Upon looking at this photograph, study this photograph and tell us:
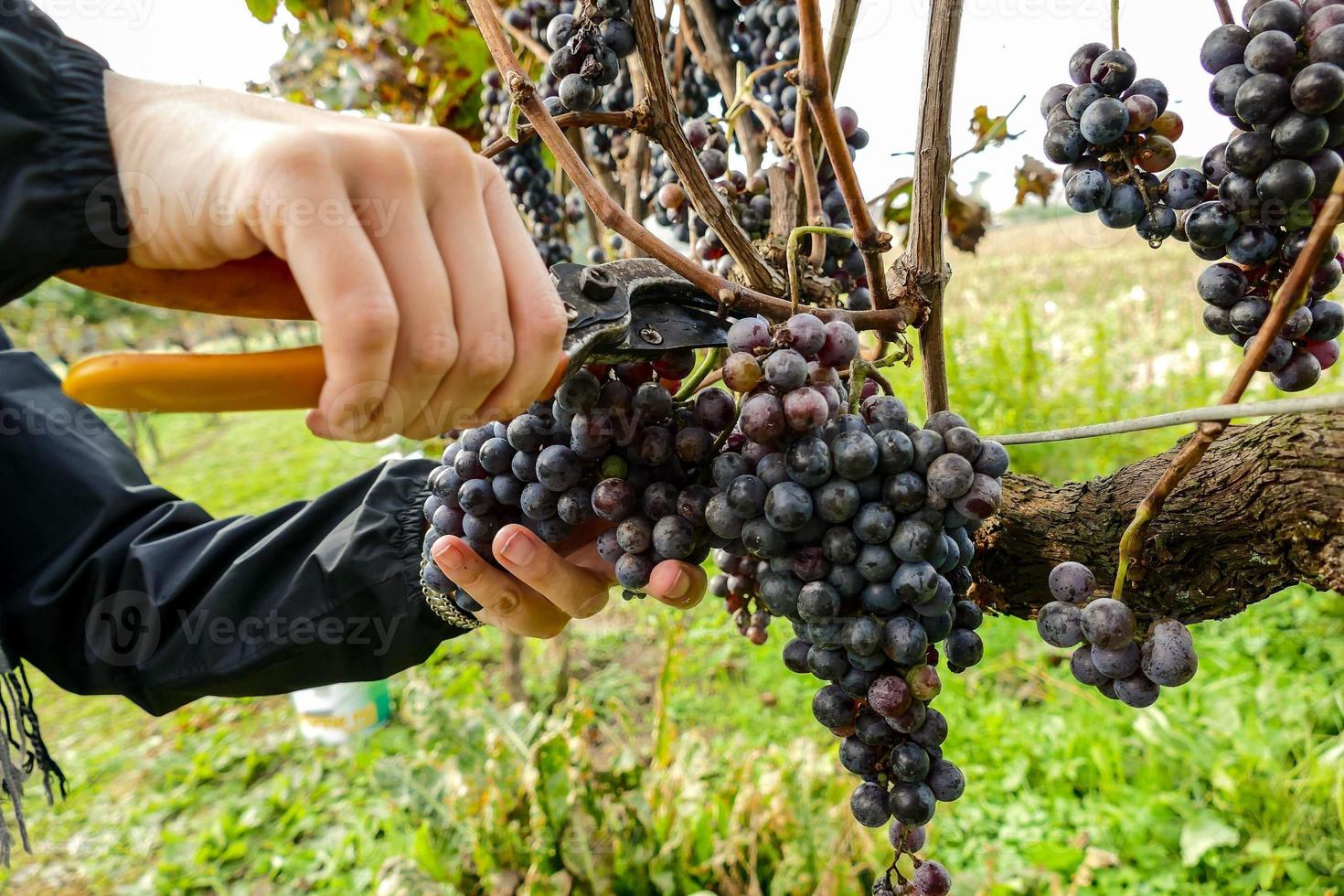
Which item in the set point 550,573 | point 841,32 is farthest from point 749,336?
point 841,32

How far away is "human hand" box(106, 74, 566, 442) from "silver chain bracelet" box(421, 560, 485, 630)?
644 mm

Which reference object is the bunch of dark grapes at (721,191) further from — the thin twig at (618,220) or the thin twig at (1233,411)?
the thin twig at (1233,411)

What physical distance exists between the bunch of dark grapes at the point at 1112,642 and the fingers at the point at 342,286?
0.64m

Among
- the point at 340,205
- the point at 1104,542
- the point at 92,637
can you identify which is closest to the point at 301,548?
the point at 92,637

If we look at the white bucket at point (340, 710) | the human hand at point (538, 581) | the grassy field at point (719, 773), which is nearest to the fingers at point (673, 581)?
the human hand at point (538, 581)

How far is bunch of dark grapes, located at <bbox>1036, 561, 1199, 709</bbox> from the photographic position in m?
0.71

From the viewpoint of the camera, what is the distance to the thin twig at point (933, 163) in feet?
2.85

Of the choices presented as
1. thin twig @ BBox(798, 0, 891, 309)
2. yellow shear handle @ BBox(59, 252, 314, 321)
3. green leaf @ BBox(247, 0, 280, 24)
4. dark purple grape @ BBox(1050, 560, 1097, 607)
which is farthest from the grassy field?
green leaf @ BBox(247, 0, 280, 24)

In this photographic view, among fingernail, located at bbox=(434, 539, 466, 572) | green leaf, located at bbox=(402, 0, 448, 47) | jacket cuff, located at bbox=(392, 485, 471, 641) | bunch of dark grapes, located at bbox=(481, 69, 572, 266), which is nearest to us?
fingernail, located at bbox=(434, 539, 466, 572)

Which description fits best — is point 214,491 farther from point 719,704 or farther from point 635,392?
point 635,392

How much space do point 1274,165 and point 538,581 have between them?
885 millimetres

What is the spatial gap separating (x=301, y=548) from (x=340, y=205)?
1131 mm

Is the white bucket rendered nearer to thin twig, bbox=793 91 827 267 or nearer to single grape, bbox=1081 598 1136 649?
thin twig, bbox=793 91 827 267

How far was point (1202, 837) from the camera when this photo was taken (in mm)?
2186
